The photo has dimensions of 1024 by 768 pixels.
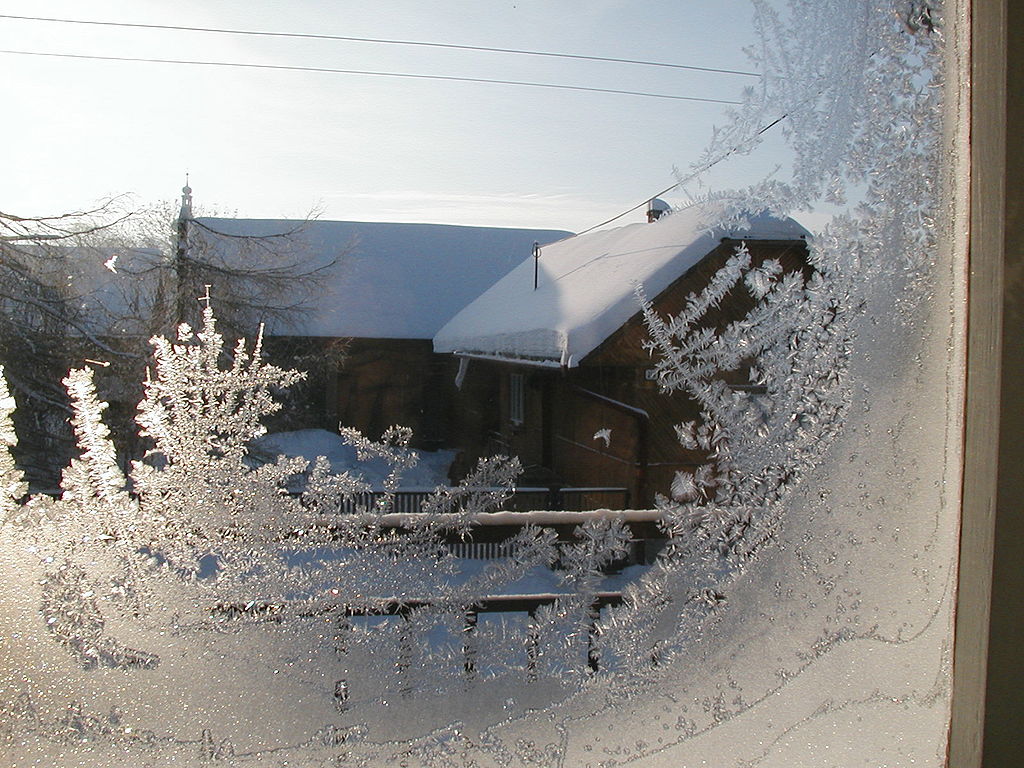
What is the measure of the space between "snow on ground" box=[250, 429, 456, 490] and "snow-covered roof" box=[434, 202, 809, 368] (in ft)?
0.57

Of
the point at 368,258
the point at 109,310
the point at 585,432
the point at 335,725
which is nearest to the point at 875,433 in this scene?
the point at 585,432

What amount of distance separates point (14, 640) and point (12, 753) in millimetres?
169

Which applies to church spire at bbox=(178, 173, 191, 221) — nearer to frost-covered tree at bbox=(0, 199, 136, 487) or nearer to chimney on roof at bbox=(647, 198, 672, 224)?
frost-covered tree at bbox=(0, 199, 136, 487)

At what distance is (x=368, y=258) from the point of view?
1207mm

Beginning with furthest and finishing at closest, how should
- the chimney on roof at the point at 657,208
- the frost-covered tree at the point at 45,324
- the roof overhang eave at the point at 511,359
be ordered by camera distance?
1. the chimney on roof at the point at 657,208
2. the roof overhang eave at the point at 511,359
3. the frost-covered tree at the point at 45,324

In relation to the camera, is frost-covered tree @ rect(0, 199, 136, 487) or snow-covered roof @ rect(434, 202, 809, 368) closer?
frost-covered tree @ rect(0, 199, 136, 487)

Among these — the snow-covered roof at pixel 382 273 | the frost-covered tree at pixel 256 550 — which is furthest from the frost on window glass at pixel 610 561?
the snow-covered roof at pixel 382 273

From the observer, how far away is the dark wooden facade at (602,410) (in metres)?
1.19

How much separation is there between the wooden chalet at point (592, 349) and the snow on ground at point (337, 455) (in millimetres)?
58

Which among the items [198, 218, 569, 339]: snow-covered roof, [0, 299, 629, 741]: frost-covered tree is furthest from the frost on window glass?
[198, 218, 569, 339]: snow-covered roof

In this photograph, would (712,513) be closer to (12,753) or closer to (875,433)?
(875,433)

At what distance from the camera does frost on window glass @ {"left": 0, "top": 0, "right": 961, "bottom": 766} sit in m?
1.12

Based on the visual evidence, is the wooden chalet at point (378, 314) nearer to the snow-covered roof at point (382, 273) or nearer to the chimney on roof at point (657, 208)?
the snow-covered roof at point (382, 273)

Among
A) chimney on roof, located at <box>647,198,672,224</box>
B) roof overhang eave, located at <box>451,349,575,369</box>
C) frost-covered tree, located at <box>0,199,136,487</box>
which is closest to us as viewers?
frost-covered tree, located at <box>0,199,136,487</box>
